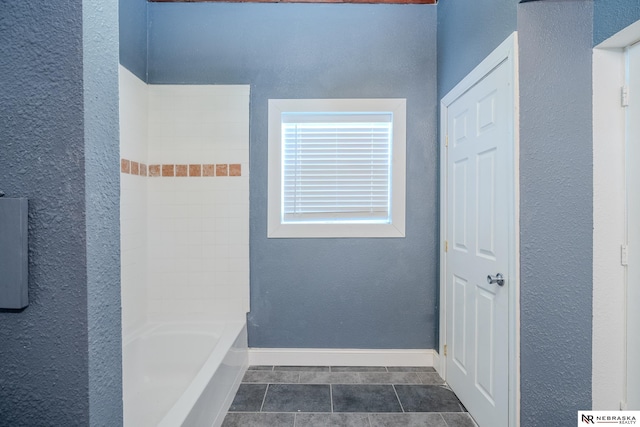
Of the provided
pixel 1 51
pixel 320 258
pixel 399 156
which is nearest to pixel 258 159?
pixel 320 258

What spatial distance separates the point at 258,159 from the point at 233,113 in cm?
41

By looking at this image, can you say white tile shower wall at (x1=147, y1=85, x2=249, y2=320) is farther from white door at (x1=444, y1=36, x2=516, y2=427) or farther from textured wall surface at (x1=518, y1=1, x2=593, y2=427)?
textured wall surface at (x1=518, y1=1, x2=593, y2=427)

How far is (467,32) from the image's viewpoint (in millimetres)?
1894

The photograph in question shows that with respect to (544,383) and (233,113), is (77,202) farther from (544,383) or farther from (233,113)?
(233,113)

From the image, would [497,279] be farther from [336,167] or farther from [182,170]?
[182,170]

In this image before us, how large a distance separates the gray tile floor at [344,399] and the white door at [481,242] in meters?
0.17

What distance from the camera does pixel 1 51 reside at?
1.70 feet

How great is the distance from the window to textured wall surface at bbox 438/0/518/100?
0.45 metres

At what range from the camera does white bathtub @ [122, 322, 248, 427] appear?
5.28 feet

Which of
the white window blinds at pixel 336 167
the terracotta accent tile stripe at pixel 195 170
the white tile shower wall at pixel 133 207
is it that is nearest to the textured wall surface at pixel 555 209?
the white window blinds at pixel 336 167

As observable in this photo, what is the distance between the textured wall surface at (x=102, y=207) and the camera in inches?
20.9

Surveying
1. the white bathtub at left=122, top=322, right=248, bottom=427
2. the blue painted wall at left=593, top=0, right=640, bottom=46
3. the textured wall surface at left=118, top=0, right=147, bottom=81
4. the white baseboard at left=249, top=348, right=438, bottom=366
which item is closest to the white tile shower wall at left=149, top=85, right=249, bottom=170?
the textured wall surface at left=118, top=0, right=147, bottom=81

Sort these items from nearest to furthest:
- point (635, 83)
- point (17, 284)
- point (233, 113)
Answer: point (17, 284)
point (635, 83)
point (233, 113)

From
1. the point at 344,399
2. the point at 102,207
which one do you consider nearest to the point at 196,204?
the point at 344,399
